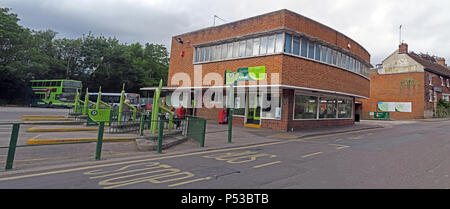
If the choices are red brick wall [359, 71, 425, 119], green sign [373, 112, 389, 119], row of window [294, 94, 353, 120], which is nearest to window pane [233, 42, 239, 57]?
row of window [294, 94, 353, 120]

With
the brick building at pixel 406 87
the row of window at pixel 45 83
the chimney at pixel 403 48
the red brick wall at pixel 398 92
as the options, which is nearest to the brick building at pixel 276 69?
the red brick wall at pixel 398 92

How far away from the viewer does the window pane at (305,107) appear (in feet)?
51.8

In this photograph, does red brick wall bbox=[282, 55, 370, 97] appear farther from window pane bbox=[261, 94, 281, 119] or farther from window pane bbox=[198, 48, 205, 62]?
window pane bbox=[198, 48, 205, 62]

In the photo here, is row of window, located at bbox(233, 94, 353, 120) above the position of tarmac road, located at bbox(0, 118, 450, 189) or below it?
above

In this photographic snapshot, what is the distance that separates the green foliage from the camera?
3809cm

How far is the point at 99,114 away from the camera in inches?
511

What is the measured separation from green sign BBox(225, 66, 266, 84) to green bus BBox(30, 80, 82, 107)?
26.2 m

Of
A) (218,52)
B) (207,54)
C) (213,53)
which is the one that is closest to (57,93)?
(207,54)

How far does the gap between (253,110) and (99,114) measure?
9369mm

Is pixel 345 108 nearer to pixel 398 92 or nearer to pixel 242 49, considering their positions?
pixel 242 49

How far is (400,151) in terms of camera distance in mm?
8500

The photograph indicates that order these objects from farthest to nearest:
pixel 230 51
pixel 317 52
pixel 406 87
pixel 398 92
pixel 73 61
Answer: pixel 73 61 < pixel 398 92 < pixel 406 87 < pixel 230 51 < pixel 317 52
